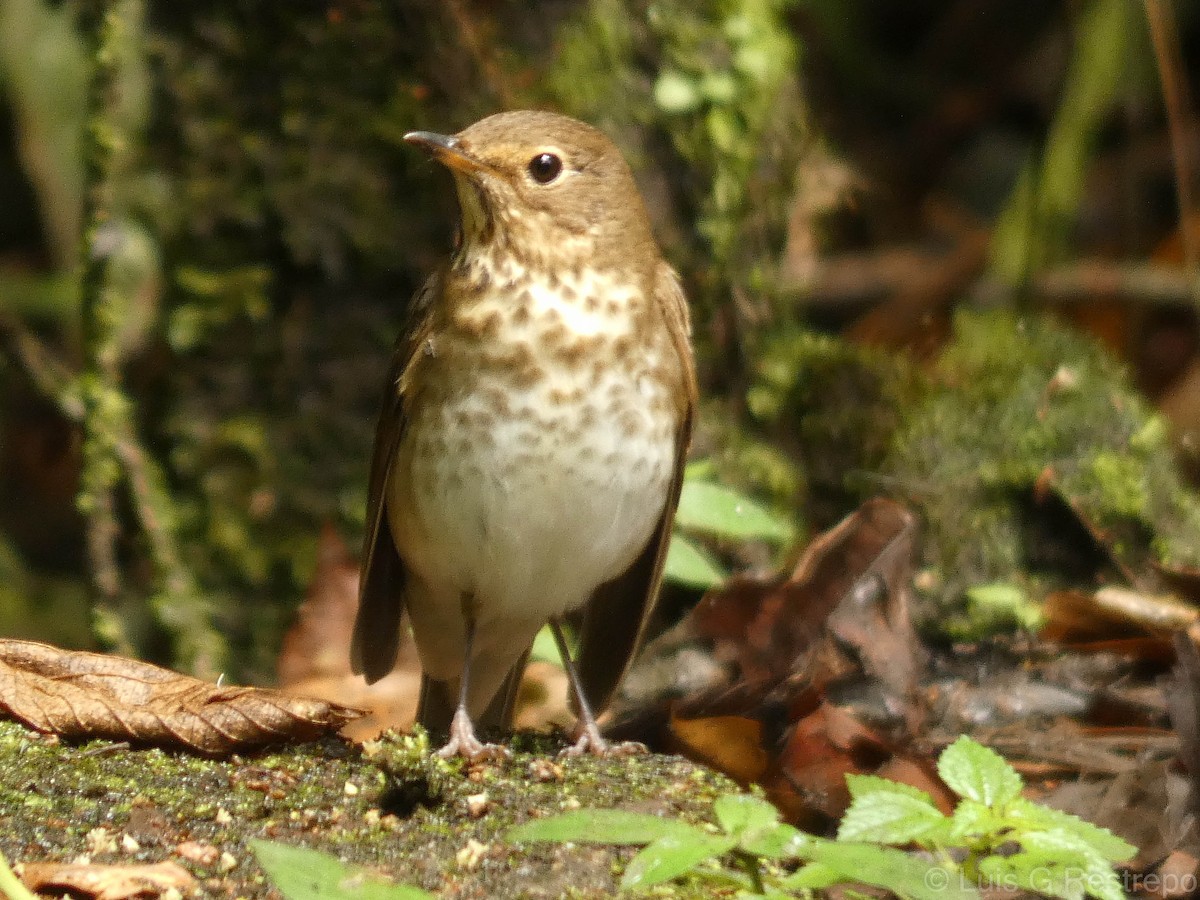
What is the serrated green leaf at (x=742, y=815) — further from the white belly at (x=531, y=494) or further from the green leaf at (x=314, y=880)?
the white belly at (x=531, y=494)

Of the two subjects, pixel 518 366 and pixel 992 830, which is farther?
pixel 518 366

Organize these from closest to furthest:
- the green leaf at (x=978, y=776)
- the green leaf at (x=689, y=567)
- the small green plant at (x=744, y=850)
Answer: the small green plant at (x=744, y=850)
the green leaf at (x=978, y=776)
the green leaf at (x=689, y=567)

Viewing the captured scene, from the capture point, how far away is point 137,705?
2.42 m

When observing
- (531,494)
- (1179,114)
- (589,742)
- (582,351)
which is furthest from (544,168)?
(1179,114)

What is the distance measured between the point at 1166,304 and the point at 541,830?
16.7 feet

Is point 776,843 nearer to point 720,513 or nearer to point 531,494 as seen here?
point 531,494

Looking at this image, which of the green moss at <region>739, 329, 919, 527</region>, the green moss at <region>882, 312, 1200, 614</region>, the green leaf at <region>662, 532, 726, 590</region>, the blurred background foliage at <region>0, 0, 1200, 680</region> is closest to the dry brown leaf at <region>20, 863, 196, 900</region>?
the green leaf at <region>662, 532, 726, 590</region>

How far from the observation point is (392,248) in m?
4.53

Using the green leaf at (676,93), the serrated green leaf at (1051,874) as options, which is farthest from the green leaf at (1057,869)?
the green leaf at (676,93)

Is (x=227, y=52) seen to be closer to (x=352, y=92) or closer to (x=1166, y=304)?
(x=352, y=92)

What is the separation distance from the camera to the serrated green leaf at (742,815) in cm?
196

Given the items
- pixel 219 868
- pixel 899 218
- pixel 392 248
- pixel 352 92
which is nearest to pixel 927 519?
pixel 392 248

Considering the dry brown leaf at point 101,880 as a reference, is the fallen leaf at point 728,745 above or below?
→ below

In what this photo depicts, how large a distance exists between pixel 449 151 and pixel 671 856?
1.57 meters
